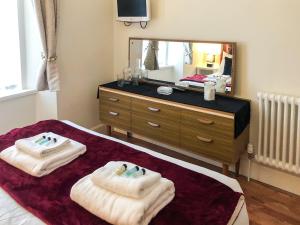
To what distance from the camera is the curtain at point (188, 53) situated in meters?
3.08

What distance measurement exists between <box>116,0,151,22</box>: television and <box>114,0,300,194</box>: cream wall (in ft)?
0.63

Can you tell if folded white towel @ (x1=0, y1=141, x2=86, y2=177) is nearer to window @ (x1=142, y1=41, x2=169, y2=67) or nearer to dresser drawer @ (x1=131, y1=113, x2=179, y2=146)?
dresser drawer @ (x1=131, y1=113, x2=179, y2=146)

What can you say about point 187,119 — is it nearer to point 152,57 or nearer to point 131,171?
point 152,57

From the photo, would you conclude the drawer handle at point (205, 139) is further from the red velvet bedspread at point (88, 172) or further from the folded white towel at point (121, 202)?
the folded white towel at point (121, 202)

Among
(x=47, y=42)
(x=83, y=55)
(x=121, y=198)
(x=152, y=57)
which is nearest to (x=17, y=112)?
(x=47, y=42)

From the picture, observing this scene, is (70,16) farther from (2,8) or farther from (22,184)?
(22,184)

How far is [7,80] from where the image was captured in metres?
3.13

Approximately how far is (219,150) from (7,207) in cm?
175

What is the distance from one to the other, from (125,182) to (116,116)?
6.73ft

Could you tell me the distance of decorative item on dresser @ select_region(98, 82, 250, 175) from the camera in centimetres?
258

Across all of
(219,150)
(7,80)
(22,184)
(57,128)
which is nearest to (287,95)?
(219,150)

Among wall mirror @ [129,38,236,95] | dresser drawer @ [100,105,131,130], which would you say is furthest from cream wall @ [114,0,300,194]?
dresser drawer @ [100,105,131,130]

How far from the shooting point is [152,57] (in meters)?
3.43

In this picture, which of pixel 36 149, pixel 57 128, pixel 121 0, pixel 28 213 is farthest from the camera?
pixel 121 0
